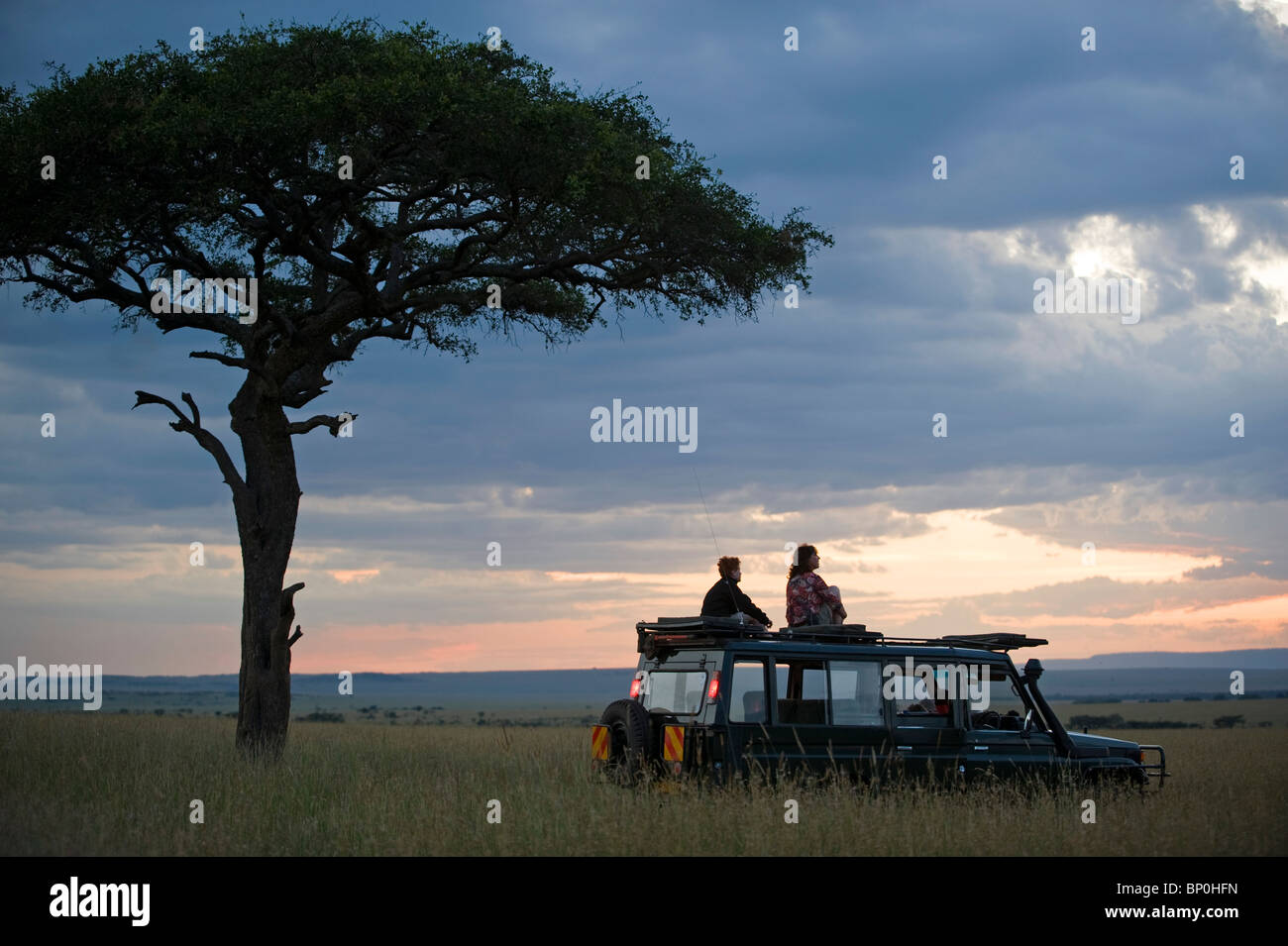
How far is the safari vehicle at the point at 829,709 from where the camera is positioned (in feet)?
41.5

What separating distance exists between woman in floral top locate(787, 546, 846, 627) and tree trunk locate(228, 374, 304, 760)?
34.1 ft

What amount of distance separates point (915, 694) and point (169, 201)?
14.4 m

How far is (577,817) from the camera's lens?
494 inches

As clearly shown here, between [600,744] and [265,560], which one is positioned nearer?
[600,744]

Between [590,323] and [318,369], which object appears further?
[590,323]

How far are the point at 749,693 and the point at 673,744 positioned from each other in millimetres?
909

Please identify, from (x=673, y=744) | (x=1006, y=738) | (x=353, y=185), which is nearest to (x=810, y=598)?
(x=1006, y=738)

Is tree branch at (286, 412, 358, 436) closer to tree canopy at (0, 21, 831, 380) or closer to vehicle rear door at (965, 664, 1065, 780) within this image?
tree canopy at (0, 21, 831, 380)

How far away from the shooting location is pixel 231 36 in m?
20.7

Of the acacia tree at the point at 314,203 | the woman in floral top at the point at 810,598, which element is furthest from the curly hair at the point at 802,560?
the acacia tree at the point at 314,203

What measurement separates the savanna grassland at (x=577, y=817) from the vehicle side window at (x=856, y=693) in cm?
74

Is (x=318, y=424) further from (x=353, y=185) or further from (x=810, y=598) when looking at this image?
(x=810, y=598)
